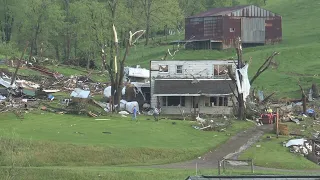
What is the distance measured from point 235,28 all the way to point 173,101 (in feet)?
130

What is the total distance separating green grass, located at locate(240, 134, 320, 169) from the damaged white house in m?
13.5

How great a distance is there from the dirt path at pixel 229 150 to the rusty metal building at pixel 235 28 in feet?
150

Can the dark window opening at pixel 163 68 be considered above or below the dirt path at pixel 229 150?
above

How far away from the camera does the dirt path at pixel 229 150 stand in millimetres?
30136

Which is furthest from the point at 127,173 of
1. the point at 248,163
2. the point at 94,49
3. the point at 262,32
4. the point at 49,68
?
the point at 262,32

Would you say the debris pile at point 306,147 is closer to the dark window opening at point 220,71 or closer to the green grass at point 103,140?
the green grass at point 103,140

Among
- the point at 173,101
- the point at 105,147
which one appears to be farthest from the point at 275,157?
the point at 173,101

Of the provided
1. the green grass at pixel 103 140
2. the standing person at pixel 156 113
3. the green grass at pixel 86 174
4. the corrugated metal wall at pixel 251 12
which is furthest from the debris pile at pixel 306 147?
the corrugated metal wall at pixel 251 12

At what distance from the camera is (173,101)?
51.0 meters

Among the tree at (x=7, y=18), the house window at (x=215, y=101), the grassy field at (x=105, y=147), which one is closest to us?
the grassy field at (x=105, y=147)

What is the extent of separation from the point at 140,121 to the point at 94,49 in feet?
128

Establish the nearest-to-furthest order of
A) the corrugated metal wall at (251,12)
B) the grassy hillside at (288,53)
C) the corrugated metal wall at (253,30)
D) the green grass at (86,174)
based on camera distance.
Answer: the green grass at (86,174), the grassy hillside at (288,53), the corrugated metal wall at (251,12), the corrugated metal wall at (253,30)

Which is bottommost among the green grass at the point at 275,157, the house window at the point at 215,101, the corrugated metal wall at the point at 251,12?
the green grass at the point at 275,157

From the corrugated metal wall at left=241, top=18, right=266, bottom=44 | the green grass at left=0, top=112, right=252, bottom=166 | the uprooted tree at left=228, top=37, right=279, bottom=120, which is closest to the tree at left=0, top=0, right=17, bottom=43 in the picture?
the corrugated metal wall at left=241, top=18, right=266, bottom=44
